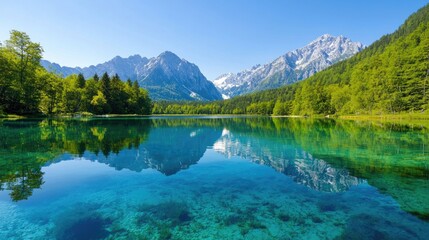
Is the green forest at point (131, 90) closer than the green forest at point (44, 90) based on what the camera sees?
No

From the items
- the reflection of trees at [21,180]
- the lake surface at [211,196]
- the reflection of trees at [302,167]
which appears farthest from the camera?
the reflection of trees at [302,167]

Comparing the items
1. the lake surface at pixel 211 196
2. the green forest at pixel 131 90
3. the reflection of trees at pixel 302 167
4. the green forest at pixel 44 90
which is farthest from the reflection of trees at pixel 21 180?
the green forest at pixel 131 90

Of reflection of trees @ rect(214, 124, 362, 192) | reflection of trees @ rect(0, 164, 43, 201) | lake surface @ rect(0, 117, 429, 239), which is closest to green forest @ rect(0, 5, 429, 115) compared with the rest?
lake surface @ rect(0, 117, 429, 239)

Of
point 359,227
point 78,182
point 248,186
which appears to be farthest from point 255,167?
point 78,182

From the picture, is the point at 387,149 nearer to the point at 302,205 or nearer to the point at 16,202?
the point at 302,205

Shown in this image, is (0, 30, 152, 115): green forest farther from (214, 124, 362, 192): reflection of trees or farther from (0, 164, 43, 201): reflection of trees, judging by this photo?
(214, 124, 362, 192): reflection of trees

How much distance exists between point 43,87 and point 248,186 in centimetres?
8397

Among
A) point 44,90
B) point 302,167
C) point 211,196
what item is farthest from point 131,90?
point 211,196

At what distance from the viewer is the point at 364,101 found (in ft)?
305

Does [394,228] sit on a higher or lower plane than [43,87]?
lower

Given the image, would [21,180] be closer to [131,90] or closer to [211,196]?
[211,196]

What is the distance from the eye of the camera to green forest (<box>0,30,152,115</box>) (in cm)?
6016

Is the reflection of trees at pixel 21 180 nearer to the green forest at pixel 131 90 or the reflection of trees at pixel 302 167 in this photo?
the reflection of trees at pixel 302 167

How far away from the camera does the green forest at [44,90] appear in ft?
197
